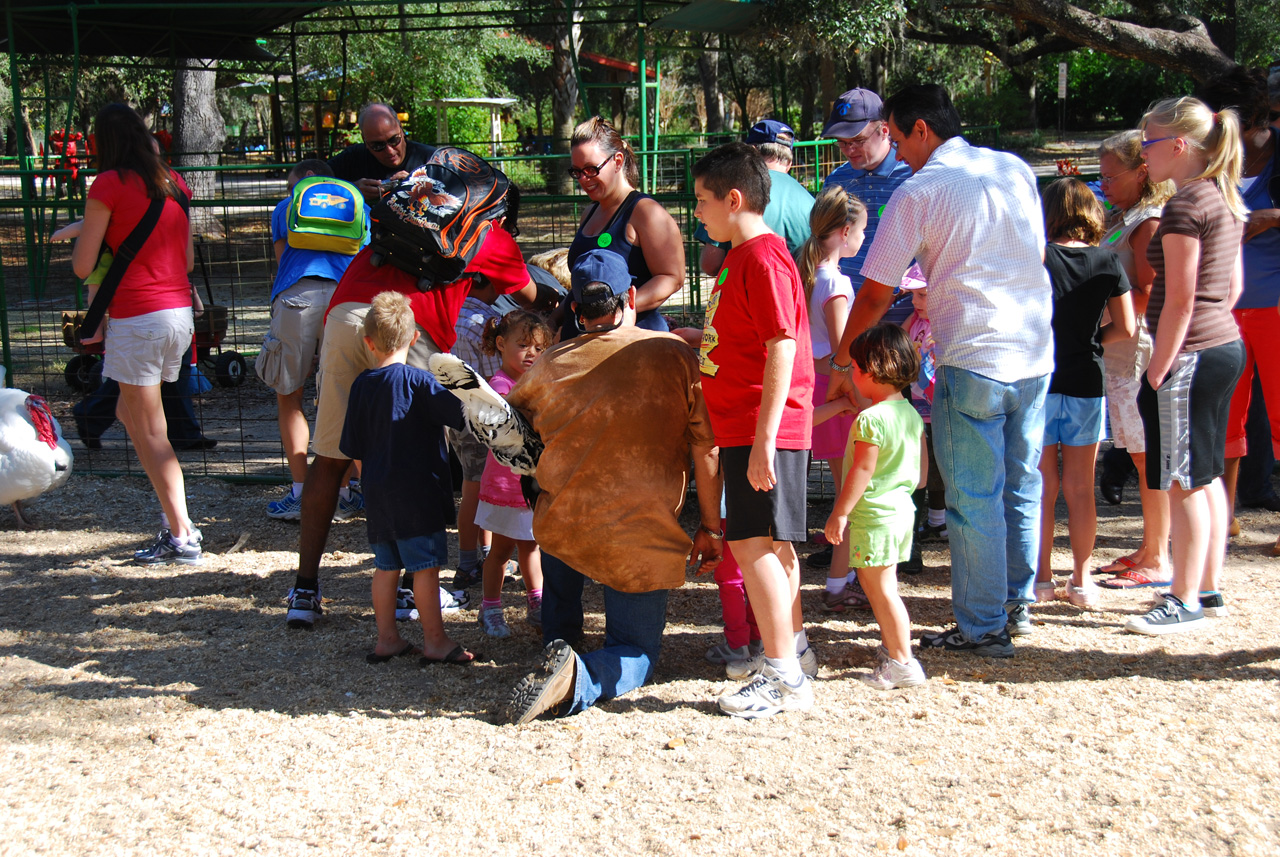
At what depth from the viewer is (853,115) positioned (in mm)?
4875

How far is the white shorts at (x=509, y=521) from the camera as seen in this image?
13.4ft

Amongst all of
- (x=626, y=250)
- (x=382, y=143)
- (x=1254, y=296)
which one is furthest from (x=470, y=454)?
(x=1254, y=296)

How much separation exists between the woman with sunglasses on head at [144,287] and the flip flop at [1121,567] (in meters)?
4.33

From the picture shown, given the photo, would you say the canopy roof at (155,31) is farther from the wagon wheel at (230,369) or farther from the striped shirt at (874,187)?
the striped shirt at (874,187)

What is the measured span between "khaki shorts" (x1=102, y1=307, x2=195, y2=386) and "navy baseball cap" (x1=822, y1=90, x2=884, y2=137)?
3303 millimetres

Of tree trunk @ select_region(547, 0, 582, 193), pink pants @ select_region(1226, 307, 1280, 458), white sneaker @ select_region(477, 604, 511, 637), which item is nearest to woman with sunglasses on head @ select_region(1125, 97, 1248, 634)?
pink pants @ select_region(1226, 307, 1280, 458)

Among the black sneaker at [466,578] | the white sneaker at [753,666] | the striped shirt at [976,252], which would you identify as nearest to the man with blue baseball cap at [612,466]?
the white sneaker at [753,666]

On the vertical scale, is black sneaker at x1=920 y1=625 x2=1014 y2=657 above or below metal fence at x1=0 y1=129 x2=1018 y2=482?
below

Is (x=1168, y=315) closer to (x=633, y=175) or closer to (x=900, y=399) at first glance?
(x=900, y=399)

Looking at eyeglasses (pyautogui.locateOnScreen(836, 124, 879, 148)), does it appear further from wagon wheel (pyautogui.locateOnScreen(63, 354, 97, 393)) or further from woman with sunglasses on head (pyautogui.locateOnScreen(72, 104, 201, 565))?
wagon wheel (pyautogui.locateOnScreen(63, 354, 97, 393))

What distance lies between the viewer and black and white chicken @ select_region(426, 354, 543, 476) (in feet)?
10.9

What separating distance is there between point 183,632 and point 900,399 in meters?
3.07

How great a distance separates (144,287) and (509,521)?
230cm

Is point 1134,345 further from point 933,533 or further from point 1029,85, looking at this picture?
point 1029,85
